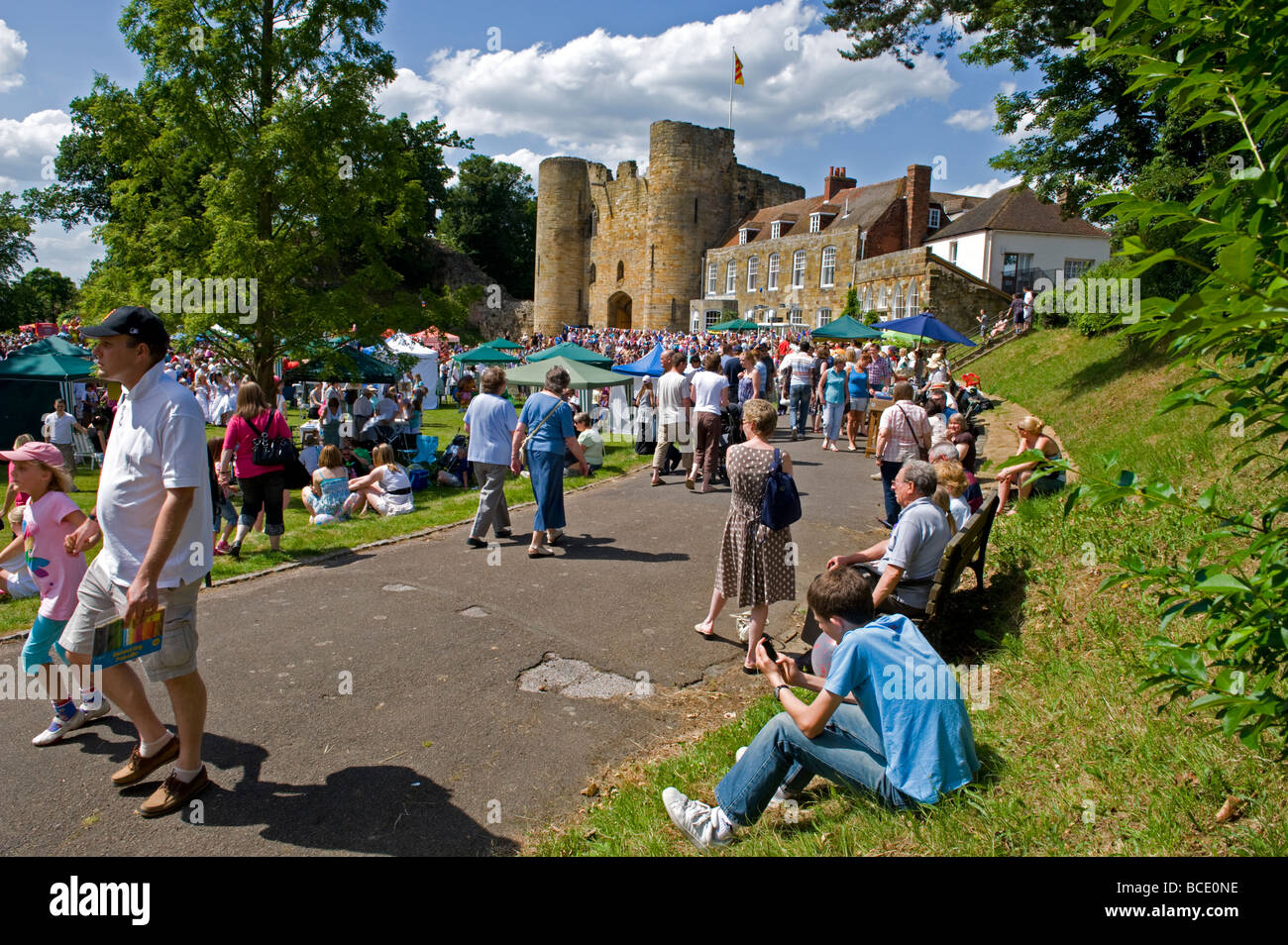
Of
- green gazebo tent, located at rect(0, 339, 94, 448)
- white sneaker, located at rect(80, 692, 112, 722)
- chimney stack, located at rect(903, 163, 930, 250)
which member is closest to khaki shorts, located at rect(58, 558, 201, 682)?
white sneaker, located at rect(80, 692, 112, 722)

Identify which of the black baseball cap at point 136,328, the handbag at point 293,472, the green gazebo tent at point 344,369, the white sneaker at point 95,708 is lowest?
the white sneaker at point 95,708

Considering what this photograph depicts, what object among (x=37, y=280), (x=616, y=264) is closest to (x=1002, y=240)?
(x=616, y=264)

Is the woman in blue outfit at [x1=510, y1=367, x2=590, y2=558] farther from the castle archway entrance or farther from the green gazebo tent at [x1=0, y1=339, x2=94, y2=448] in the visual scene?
the castle archway entrance

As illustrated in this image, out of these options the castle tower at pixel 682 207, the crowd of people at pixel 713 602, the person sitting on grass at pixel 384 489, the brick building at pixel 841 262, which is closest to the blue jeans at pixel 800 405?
the person sitting on grass at pixel 384 489

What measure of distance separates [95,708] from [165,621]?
60.6 inches

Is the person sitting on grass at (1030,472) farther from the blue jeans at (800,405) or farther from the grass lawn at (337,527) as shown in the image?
the blue jeans at (800,405)

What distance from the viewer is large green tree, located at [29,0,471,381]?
1141 centimetres

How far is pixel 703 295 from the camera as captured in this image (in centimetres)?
5541

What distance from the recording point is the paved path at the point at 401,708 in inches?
150

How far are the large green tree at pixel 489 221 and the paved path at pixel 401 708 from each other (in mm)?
64732

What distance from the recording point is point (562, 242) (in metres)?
61.3

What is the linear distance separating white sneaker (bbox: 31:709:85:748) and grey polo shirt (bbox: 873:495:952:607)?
494cm

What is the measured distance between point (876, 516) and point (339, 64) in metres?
10.2

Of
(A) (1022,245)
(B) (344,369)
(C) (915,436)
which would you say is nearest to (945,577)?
(C) (915,436)
